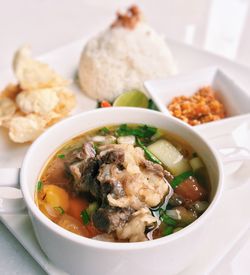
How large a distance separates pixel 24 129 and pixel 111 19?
125 cm

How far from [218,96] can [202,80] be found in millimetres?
116

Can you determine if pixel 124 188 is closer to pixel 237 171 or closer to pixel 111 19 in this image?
pixel 237 171

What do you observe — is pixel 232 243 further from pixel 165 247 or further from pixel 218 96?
pixel 218 96

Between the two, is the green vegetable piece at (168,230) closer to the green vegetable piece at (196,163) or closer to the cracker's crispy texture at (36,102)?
the green vegetable piece at (196,163)

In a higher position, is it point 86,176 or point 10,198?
point 86,176

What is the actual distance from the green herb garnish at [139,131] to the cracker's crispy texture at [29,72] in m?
0.60

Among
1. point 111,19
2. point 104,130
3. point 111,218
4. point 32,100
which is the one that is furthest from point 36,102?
point 111,19

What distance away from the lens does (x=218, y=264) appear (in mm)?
1303

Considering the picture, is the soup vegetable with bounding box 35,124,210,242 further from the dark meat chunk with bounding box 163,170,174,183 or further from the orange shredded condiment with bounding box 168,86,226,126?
the orange shredded condiment with bounding box 168,86,226,126

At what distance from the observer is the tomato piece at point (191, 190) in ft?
4.30

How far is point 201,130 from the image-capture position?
67.1 inches

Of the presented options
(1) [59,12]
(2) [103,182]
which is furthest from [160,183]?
(1) [59,12]

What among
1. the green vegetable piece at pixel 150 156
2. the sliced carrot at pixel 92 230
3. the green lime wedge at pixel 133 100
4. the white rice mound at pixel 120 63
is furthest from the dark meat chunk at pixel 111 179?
the white rice mound at pixel 120 63

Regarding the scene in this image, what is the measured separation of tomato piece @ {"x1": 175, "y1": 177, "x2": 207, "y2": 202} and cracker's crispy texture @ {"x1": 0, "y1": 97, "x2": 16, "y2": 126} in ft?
3.05
